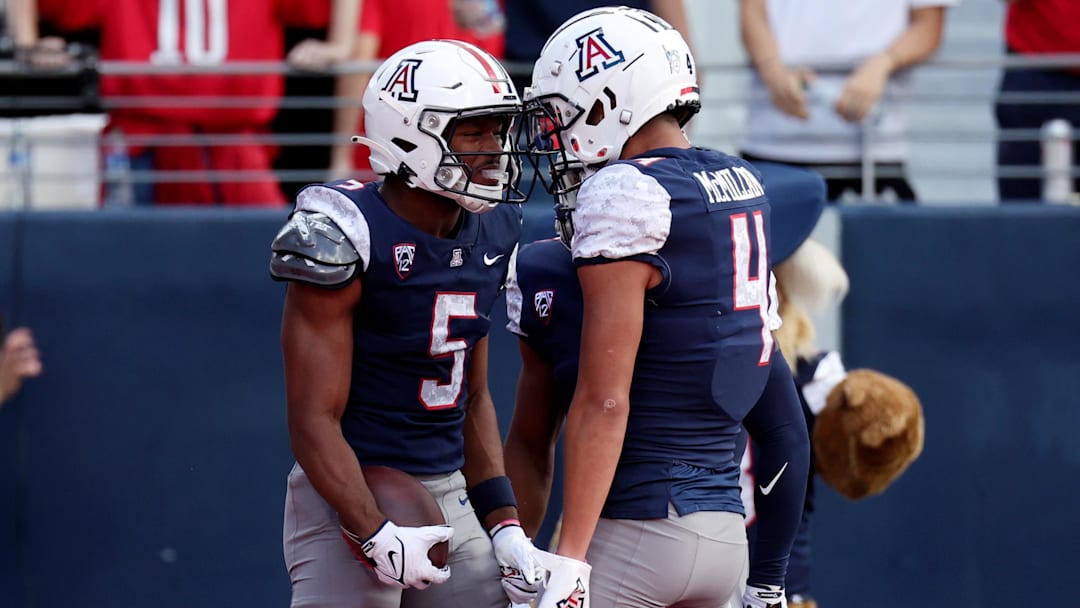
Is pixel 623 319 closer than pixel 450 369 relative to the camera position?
Yes

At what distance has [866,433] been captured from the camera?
427 cm

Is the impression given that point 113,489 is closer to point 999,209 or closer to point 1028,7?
point 999,209

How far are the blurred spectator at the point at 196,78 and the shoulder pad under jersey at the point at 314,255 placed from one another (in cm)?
241

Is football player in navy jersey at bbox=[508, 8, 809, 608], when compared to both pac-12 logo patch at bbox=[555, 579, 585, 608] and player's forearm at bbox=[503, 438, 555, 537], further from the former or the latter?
player's forearm at bbox=[503, 438, 555, 537]

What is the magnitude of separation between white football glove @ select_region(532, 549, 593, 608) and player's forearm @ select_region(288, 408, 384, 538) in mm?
456

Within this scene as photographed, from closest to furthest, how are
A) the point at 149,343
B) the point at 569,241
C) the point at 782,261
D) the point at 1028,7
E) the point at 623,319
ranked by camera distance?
the point at 623,319 < the point at 569,241 < the point at 782,261 < the point at 149,343 < the point at 1028,7

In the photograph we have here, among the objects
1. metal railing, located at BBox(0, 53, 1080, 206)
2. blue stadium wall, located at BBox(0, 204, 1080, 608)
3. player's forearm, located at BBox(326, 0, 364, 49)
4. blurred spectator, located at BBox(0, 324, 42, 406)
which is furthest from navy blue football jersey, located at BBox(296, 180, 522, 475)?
player's forearm, located at BBox(326, 0, 364, 49)

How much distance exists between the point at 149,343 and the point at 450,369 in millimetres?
2278

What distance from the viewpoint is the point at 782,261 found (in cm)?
418

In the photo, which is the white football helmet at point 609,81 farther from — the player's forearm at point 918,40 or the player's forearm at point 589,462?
the player's forearm at point 918,40

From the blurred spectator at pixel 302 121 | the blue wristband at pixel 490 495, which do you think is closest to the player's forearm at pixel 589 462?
the blue wristband at pixel 490 495

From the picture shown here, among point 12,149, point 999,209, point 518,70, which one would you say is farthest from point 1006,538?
point 12,149

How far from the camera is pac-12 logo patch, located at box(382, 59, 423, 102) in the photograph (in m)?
3.35

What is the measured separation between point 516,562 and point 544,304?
1.87ft
